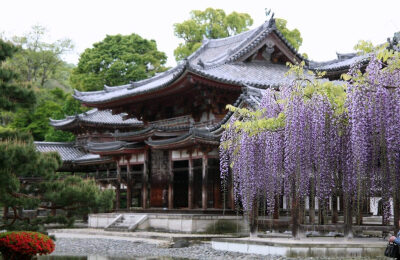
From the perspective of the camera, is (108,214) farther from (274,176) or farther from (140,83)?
(274,176)

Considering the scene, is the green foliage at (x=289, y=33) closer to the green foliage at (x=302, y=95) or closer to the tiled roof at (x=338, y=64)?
the tiled roof at (x=338, y=64)

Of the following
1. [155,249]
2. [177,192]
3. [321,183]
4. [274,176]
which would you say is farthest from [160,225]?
[321,183]

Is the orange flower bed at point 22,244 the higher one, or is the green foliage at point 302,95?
the green foliage at point 302,95

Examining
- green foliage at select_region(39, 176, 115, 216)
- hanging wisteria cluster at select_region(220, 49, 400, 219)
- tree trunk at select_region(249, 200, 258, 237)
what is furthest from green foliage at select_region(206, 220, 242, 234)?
green foliage at select_region(39, 176, 115, 216)

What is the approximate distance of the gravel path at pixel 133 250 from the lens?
14945mm

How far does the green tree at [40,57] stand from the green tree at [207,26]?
12.6 metres

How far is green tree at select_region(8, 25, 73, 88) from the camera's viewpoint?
49594 millimetres

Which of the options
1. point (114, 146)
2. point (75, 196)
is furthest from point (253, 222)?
point (114, 146)

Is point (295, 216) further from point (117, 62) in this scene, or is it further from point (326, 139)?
point (117, 62)

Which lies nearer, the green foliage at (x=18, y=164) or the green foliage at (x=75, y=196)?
the green foliage at (x=18, y=164)

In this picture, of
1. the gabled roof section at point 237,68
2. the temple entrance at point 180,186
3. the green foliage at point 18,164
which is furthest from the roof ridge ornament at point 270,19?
the green foliage at point 18,164

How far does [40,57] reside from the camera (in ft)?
165

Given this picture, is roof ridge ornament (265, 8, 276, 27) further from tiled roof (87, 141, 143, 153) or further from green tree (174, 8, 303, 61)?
green tree (174, 8, 303, 61)

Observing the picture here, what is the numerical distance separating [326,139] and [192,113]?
508 inches
